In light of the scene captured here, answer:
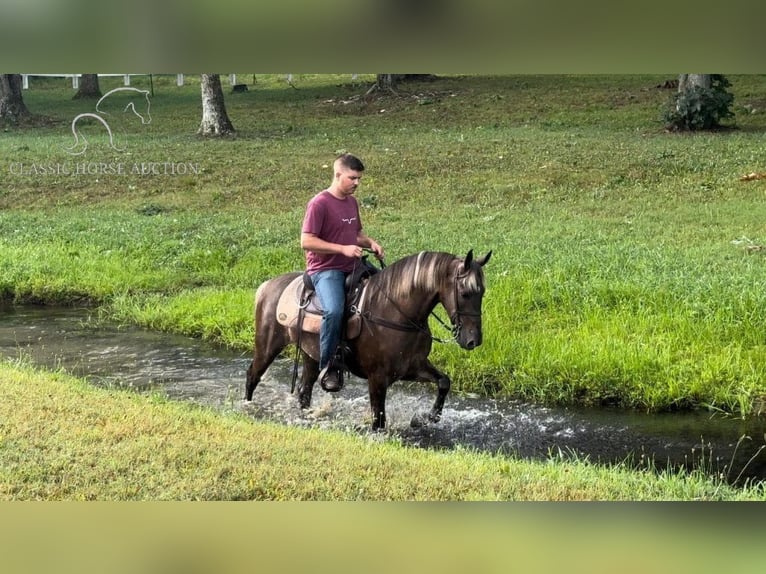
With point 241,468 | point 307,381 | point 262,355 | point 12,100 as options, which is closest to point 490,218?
point 307,381

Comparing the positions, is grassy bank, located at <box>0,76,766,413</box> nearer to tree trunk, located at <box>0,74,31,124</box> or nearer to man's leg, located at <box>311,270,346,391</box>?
tree trunk, located at <box>0,74,31,124</box>

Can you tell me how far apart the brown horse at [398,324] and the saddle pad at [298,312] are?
46 mm

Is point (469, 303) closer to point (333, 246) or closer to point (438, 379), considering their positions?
point (438, 379)

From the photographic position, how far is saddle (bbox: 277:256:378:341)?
5238 mm

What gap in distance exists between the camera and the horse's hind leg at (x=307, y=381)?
222 inches

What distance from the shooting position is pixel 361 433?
5383mm

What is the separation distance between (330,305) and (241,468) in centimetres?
126

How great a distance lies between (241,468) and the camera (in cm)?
441

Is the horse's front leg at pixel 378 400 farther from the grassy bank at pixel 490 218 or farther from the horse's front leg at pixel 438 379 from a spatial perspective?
the grassy bank at pixel 490 218

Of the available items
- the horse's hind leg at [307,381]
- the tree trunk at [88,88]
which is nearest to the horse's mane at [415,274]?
the horse's hind leg at [307,381]

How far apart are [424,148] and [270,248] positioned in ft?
5.23

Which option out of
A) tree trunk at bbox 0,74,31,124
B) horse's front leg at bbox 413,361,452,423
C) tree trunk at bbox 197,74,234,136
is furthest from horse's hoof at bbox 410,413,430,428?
tree trunk at bbox 0,74,31,124
